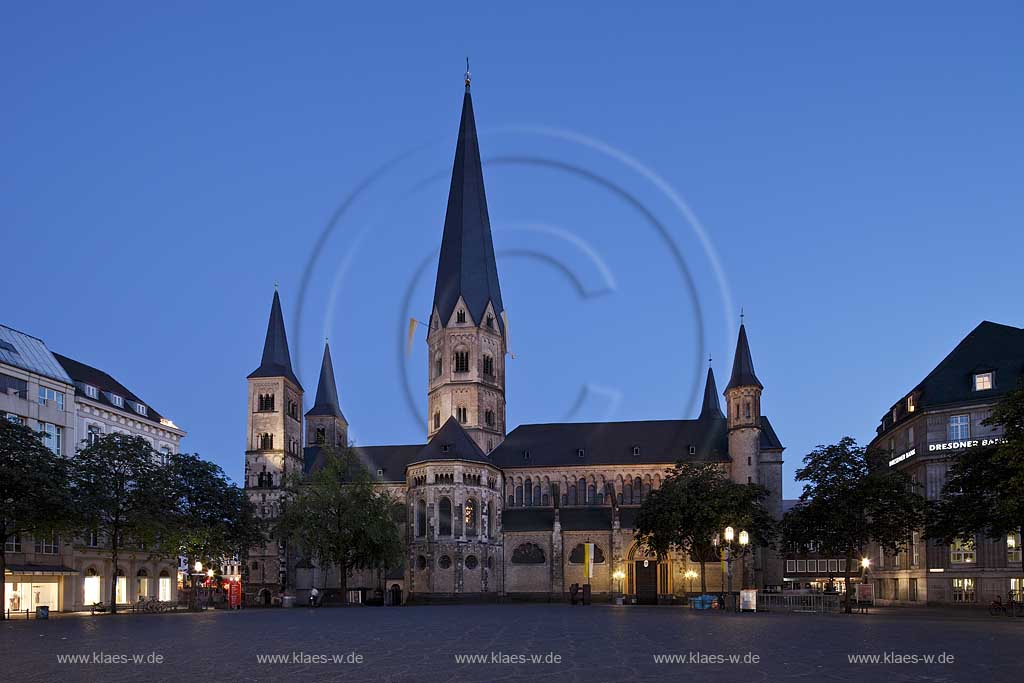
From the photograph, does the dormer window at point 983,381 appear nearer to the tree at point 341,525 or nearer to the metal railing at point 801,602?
the metal railing at point 801,602

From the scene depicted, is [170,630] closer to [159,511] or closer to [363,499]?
[159,511]

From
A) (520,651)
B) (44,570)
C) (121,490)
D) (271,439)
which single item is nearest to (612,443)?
(271,439)

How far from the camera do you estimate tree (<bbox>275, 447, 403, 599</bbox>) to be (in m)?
93.4

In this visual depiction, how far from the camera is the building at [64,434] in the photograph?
78625mm

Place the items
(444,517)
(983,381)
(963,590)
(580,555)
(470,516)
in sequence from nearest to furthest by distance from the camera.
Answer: (963,590), (983,381), (444,517), (470,516), (580,555)

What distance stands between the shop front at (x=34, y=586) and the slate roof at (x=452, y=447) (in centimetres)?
4110

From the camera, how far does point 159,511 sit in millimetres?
76688

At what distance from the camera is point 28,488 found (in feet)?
205

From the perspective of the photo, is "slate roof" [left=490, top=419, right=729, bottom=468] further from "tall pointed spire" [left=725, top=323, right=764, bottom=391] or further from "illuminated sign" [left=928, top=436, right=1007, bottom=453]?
"illuminated sign" [left=928, top=436, right=1007, bottom=453]

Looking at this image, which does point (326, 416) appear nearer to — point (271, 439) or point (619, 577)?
point (271, 439)

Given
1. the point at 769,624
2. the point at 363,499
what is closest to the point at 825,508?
the point at 769,624

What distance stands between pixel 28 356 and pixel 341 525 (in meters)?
30.6

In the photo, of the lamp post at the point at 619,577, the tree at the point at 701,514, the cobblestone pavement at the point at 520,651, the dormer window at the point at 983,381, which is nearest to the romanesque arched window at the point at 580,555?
the lamp post at the point at 619,577

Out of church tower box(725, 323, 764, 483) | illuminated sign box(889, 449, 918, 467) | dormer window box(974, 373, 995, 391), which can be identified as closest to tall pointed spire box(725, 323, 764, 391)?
church tower box(725, 323, 764, 483)
